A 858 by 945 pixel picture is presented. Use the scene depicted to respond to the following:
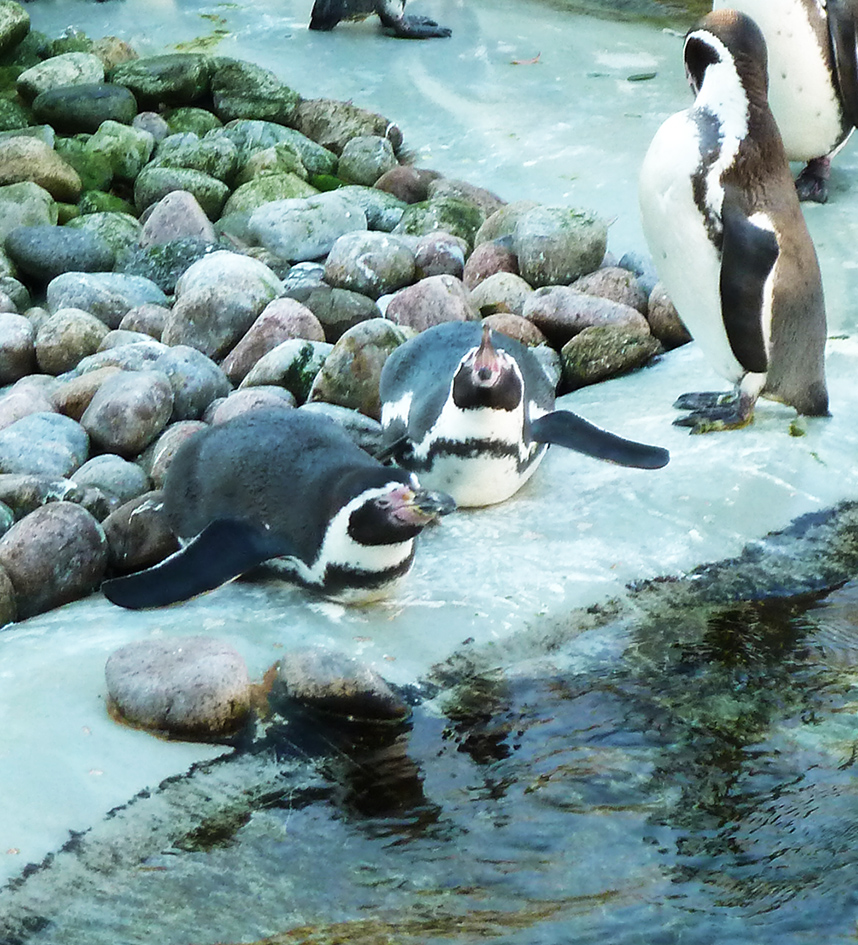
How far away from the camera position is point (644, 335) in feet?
14.6

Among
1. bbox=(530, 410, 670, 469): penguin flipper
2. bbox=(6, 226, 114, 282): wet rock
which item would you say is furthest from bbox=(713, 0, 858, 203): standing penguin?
bbox=(6, 226, 114, 282): wet rock

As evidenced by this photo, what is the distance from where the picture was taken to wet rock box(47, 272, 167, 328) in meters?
5.12

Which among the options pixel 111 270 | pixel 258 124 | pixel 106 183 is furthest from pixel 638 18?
pixel 111 270

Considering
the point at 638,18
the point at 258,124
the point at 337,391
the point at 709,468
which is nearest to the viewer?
the point at 709,468

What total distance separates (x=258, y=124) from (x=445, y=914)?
5.59m

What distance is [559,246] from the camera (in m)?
4.93

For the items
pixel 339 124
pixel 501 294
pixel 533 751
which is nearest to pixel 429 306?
pixel 501 294

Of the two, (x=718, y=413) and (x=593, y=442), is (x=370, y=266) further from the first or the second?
(x=593, y=442)

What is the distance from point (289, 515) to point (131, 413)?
45.0 inches

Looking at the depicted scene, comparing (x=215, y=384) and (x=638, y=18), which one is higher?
(x=638, y=18)

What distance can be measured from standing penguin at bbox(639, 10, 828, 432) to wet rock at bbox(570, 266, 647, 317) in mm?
874

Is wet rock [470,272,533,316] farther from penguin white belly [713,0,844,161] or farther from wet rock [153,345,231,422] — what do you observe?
penguin white belly [713,0,844,161]

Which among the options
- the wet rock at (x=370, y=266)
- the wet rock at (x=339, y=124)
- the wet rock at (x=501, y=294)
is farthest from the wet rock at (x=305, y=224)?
the wet rock at (x=339, y=124)

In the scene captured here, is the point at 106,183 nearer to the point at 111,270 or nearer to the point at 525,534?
the point at 111,270
